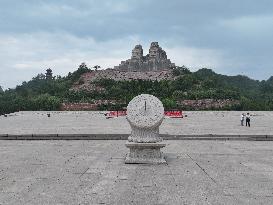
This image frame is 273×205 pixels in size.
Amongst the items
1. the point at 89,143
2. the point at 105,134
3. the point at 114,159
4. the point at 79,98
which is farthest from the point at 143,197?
the point at 79,98

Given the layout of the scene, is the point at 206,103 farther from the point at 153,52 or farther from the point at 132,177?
the point at 132,177

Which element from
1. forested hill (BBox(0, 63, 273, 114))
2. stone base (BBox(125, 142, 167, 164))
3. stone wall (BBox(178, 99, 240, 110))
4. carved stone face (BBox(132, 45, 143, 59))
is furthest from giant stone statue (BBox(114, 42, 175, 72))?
stone base (BBox(125, 142, 167, 164))

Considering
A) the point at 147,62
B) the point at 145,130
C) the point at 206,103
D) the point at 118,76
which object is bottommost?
the point at 145,130

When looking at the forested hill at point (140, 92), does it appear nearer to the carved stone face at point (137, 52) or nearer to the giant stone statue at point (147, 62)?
the giant stone statue at point (147, 62)

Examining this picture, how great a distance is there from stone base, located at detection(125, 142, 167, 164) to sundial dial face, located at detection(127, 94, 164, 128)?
0.53m

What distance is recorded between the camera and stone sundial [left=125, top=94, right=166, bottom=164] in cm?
1041

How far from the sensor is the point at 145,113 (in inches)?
420

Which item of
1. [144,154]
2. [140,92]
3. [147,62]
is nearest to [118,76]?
[140,92]

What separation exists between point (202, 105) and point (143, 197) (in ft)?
136

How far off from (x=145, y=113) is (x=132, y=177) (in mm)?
2426

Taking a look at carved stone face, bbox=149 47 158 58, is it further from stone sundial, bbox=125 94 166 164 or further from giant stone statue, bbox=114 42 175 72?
stone sundial, bbox=125 94 166 164

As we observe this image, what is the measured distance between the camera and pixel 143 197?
6988 millimetres

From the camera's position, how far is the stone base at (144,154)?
34.0 ft

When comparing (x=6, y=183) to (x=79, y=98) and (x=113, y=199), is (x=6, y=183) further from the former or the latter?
(x=79, y=98)
